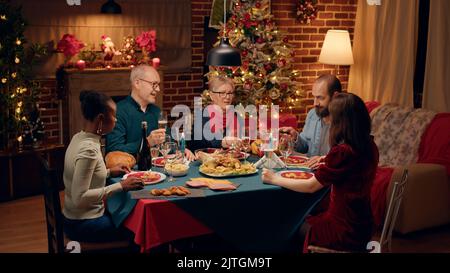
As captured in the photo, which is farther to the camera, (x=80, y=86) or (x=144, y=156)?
(x=80, y=86)

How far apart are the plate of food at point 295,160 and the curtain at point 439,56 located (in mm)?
2732

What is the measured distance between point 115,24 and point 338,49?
Result: 2375 mm

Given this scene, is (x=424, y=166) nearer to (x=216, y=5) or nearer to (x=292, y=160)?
(x=292, y=160)

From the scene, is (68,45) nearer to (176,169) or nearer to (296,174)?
(176,169)

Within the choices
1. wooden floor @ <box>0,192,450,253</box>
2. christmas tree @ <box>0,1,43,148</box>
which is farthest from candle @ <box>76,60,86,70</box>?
wooden floor @ <box>0,192,450,253</box>

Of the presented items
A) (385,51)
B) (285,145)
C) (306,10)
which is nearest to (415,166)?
(285,145)

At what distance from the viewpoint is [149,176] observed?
3.64 meters

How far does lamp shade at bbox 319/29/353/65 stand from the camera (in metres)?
6.99

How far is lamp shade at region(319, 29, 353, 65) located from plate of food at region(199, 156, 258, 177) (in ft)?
11.3

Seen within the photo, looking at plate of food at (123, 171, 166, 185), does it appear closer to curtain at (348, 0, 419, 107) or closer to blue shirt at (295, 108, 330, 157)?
blue shirt at (295, 108, 330, 157)

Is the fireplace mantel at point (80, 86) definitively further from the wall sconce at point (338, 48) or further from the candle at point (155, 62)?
the wall sconce at point (338, 48)

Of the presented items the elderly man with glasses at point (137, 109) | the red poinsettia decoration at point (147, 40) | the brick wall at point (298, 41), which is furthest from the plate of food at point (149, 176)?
the brick wall at point (298, 41)

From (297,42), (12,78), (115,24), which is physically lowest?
(12,78)
